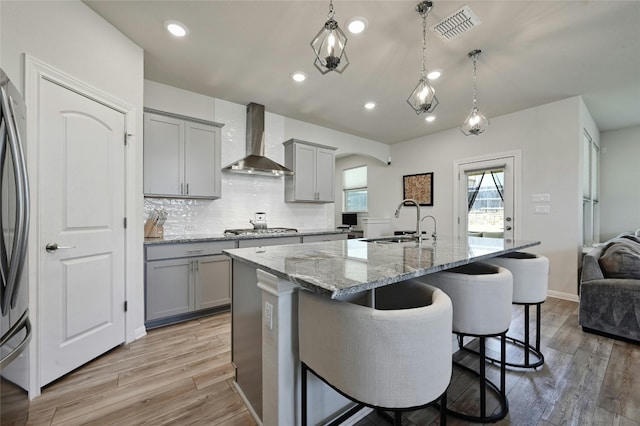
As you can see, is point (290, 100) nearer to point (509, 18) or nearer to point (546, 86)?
point (509, 18)

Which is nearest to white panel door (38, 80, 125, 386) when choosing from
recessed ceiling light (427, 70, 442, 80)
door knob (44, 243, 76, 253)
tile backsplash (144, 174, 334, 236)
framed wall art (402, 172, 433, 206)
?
door knob (44, 243, 76, 253)

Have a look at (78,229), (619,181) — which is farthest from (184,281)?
(619,181)

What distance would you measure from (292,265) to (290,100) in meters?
3.07

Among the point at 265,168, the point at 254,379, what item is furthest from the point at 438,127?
the point at 254,379

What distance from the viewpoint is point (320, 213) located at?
487cm

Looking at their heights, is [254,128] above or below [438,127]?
below

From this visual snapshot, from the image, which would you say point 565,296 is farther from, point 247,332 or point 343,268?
point 247,332

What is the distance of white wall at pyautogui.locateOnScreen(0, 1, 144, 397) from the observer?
5.23 ft

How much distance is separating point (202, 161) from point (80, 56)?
57.0 inches

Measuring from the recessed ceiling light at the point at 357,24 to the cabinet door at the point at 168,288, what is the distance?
271 centimetres

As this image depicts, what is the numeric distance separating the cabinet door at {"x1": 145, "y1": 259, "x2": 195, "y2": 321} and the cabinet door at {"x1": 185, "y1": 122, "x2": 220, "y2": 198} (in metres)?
0.91

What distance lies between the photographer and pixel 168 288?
8.87ft

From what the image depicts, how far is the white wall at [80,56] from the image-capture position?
1.59 metres

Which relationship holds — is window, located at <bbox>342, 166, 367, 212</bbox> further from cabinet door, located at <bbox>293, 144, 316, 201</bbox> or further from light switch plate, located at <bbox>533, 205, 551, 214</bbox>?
light switch plate, located at <bbox>533, 205, 551, 214</bbox>
